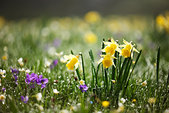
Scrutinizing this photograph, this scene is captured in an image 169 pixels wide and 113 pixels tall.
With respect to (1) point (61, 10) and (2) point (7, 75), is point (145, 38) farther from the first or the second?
(1) point (61, 10)

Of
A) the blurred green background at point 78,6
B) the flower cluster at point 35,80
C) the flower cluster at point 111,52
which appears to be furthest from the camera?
the blurred green background at point 78,6

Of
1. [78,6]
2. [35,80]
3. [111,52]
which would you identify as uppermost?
[78,6]

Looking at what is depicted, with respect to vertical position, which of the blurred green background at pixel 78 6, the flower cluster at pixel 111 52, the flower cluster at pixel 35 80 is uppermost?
the blurred green background at pixel 78 6

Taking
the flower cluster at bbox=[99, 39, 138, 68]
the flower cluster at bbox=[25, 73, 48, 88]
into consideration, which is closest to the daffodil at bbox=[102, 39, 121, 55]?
the flower cluster at bbox=[99, 39, 138, 68]

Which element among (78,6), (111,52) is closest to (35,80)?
(111,52)

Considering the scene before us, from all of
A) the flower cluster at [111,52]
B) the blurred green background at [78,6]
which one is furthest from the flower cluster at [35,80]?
the blurred green background at [78,6]

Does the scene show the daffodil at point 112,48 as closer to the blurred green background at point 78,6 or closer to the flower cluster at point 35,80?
the flower cluster at point 35,80

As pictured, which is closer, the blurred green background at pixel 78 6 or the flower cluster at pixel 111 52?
the flower cluster at pixel 111 52

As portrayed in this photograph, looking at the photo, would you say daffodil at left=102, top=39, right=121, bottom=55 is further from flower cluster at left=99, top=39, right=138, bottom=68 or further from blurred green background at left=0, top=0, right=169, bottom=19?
blurred green background at left=0, top=0, right=169, bottom=19

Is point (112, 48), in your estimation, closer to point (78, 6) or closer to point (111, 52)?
point (111, 52)

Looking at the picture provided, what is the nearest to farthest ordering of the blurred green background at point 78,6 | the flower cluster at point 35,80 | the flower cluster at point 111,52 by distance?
the flower cluster at point 111,52
the flower cluster at point 35,80
the blurred green background at point 78,6

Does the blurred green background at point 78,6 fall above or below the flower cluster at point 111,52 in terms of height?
above
